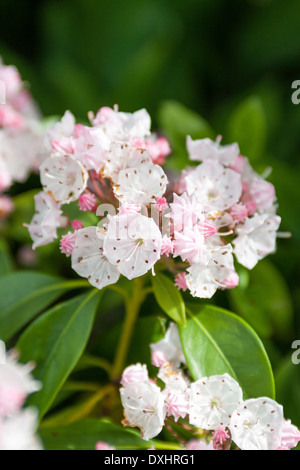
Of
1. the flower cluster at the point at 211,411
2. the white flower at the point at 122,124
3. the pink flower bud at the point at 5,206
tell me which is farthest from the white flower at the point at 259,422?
the pink flower bud at the point at 5,206

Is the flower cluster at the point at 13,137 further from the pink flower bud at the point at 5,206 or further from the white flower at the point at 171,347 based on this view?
the white flower at the point at 171,347

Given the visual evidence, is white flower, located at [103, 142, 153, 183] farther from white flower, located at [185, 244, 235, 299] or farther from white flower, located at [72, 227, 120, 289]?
white flower, located at [185, 244, 235, 299]

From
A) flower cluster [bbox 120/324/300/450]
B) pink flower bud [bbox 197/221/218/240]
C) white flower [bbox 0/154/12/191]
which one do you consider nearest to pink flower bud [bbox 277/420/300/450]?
flower cluster [bbox 120/324/300/450]

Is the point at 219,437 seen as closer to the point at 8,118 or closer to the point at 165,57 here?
the point at 8,118

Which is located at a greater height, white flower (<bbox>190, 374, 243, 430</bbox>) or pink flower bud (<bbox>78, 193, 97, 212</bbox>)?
pink flower bud (<bbox>78, 193, 97, 212</bbox>)

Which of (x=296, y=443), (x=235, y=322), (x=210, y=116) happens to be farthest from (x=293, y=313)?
(x=210, y=116)

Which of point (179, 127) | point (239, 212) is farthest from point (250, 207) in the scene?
point (179, 127)

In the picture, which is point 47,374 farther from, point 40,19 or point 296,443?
point 40,19
